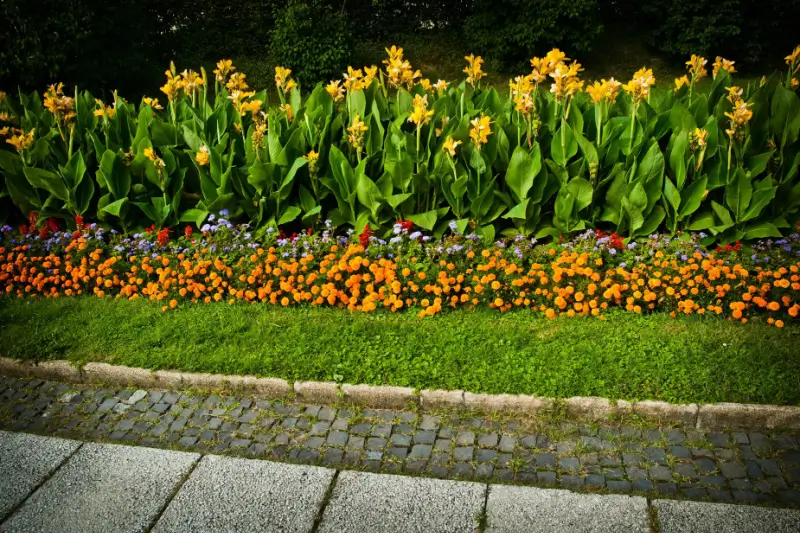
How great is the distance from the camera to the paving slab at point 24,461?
297 cm

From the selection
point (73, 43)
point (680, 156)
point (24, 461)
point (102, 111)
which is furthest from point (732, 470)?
point (73, 43)

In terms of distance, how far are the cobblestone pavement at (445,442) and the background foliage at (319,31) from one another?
18.4ft

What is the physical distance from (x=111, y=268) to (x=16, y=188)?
122 cm

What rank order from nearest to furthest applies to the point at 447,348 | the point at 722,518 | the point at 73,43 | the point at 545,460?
the point at 722,518
the point at 545,460
the point at 447,348
the point at 73,43

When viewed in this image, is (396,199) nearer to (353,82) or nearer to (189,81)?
(353,82)

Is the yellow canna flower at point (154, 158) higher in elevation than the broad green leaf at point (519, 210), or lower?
higher

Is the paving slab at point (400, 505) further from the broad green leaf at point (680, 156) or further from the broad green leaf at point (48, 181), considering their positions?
the broad green leaf at point (48, 181)

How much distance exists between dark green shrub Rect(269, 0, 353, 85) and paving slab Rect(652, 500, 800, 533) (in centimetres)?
830

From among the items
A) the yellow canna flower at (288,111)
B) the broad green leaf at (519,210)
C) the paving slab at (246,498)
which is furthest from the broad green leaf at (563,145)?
the paving slab at (246,498)

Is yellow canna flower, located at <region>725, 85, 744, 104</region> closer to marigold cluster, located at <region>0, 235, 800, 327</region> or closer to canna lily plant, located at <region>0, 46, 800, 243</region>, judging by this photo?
canna lily plant, located at <region>0, 46, 800, 243</region>

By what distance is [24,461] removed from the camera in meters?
Answer: 3.18

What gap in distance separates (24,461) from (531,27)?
904cm

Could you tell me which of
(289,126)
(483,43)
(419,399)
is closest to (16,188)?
(289,126)

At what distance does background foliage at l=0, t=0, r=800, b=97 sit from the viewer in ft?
25.8
